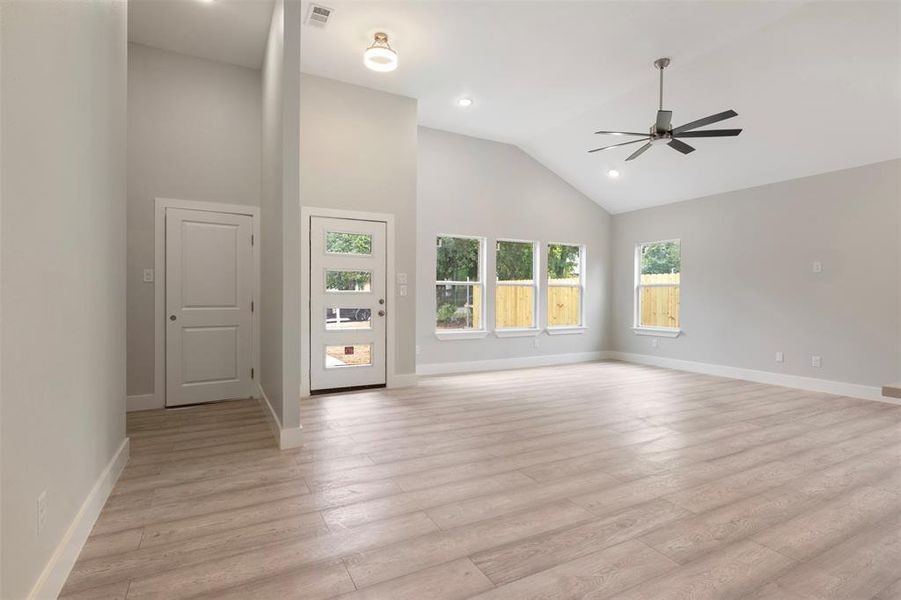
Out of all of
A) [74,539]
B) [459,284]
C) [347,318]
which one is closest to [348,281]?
[347,318]

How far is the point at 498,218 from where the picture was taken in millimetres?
6934

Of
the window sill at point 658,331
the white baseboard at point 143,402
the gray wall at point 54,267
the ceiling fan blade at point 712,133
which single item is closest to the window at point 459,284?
the window sill at point 658,331

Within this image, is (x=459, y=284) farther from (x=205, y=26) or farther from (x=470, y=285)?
(x=205, y=26)

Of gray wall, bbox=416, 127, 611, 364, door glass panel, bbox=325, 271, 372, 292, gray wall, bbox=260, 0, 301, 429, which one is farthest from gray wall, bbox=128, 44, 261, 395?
gray wall, bbox=416, 127, 611, 364

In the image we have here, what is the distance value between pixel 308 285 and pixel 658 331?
572 cm

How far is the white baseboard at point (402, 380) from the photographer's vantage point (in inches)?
213

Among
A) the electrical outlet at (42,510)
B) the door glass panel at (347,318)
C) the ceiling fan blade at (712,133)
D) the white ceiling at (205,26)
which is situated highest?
the white ceiling at (205,26)

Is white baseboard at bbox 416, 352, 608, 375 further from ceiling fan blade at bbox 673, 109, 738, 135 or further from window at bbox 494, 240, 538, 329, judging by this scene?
ceiling fan blade at bbox 673, 109, 738, 135

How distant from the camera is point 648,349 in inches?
299

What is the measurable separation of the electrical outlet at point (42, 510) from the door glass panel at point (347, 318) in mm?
3613

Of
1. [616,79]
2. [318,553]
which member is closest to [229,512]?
[318,553]

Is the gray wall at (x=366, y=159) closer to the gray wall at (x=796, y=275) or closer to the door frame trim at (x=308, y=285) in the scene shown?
the door frame trim at (x=308, y=285)

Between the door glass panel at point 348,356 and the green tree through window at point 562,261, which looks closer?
the door glass panel at point 348,356

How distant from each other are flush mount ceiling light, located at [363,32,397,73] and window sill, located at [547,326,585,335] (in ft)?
15.9
